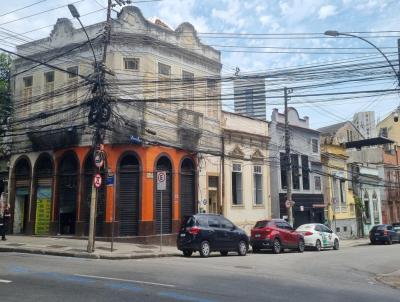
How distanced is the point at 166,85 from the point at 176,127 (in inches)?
93.5

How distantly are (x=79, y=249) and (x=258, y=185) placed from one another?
50.7 ft

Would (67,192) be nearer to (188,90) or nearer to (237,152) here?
(188,90)

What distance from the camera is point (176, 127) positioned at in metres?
25.2

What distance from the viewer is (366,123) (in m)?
53.9

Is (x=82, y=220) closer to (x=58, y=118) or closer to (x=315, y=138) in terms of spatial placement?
(x=58, y=118)

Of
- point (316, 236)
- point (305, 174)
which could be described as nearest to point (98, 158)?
point (316, 236)

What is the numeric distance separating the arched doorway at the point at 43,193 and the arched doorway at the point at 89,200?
259 centimetres

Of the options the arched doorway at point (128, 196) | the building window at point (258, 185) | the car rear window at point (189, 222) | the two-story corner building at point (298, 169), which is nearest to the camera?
the car rear window at point (189, 222)

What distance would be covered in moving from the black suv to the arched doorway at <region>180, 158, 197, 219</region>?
583 centimetres

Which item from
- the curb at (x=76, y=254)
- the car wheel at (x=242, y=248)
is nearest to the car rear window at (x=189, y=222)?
the curb at (x=76, y=254)

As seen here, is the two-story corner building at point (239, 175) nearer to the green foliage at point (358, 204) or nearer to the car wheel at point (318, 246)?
the car wheel at point (318, 246)

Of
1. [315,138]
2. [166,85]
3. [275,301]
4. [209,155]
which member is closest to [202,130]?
[209,155]

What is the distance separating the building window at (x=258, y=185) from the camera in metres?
31.0

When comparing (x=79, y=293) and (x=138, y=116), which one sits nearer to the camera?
(x=79, y=293)
